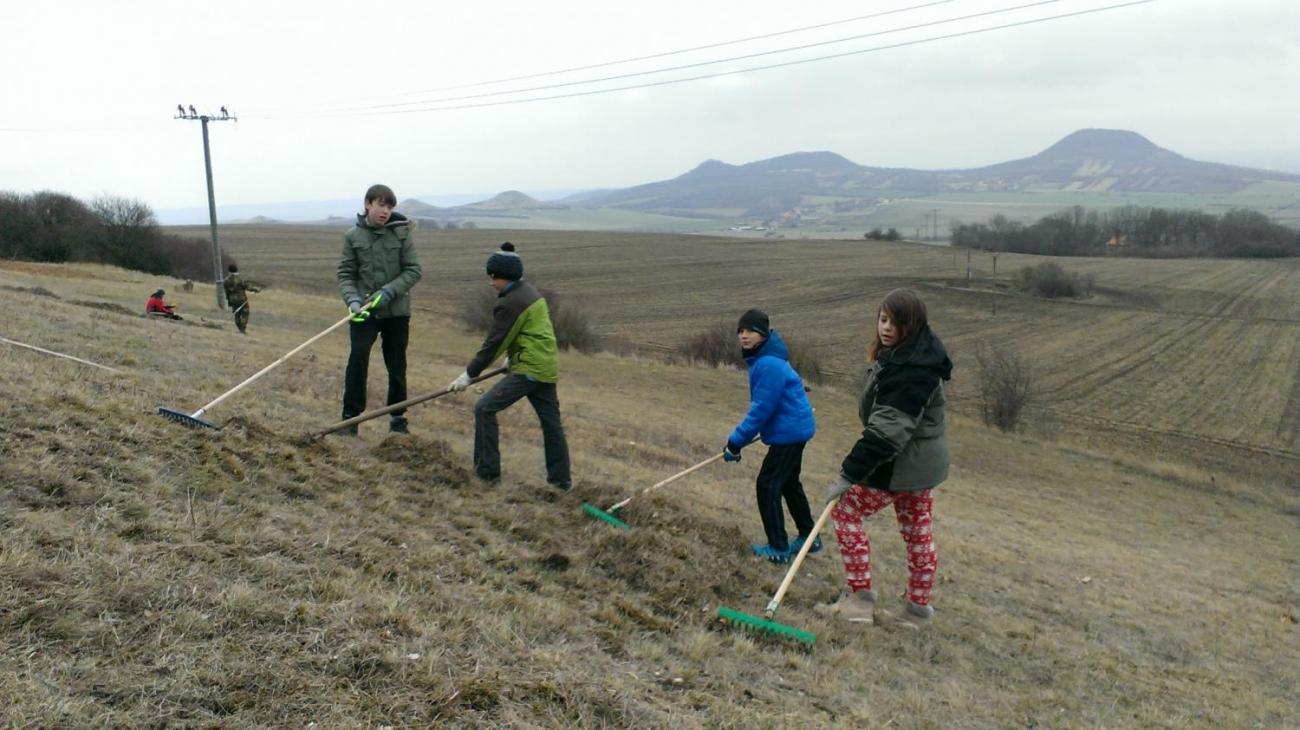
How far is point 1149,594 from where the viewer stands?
9.67 metres

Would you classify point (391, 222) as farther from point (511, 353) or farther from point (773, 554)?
point (773, 554)

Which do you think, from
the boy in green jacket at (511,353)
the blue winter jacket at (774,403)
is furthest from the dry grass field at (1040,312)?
the boy in green jacket at (511,353)

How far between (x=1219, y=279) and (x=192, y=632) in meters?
89.2

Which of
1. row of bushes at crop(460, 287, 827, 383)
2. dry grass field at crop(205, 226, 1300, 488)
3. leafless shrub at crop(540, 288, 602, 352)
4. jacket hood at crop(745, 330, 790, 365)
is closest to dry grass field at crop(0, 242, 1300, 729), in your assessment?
jacket hood at crop(745, 330, 790, 365)

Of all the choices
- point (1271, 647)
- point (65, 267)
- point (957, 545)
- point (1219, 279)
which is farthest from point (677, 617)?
point (1219, 279)

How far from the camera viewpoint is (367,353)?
8.23 meters

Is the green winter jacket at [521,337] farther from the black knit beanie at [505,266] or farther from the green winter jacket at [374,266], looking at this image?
the green winter jacket at [374,266]

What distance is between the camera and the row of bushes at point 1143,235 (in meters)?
99.2

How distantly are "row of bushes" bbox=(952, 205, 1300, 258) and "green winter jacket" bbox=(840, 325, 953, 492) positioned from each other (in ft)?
332

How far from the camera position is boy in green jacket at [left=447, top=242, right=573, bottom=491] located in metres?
7.36

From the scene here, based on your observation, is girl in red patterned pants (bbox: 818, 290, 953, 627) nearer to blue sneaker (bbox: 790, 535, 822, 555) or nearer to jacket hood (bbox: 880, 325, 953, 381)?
jacket hood (bbox: 880, 325, 953, 381)

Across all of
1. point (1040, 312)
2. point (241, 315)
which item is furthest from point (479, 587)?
point (1040, 312)

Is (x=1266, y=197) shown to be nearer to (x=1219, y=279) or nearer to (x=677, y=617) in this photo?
(x=1219, y=279)

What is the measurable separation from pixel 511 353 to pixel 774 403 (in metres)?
2.34
